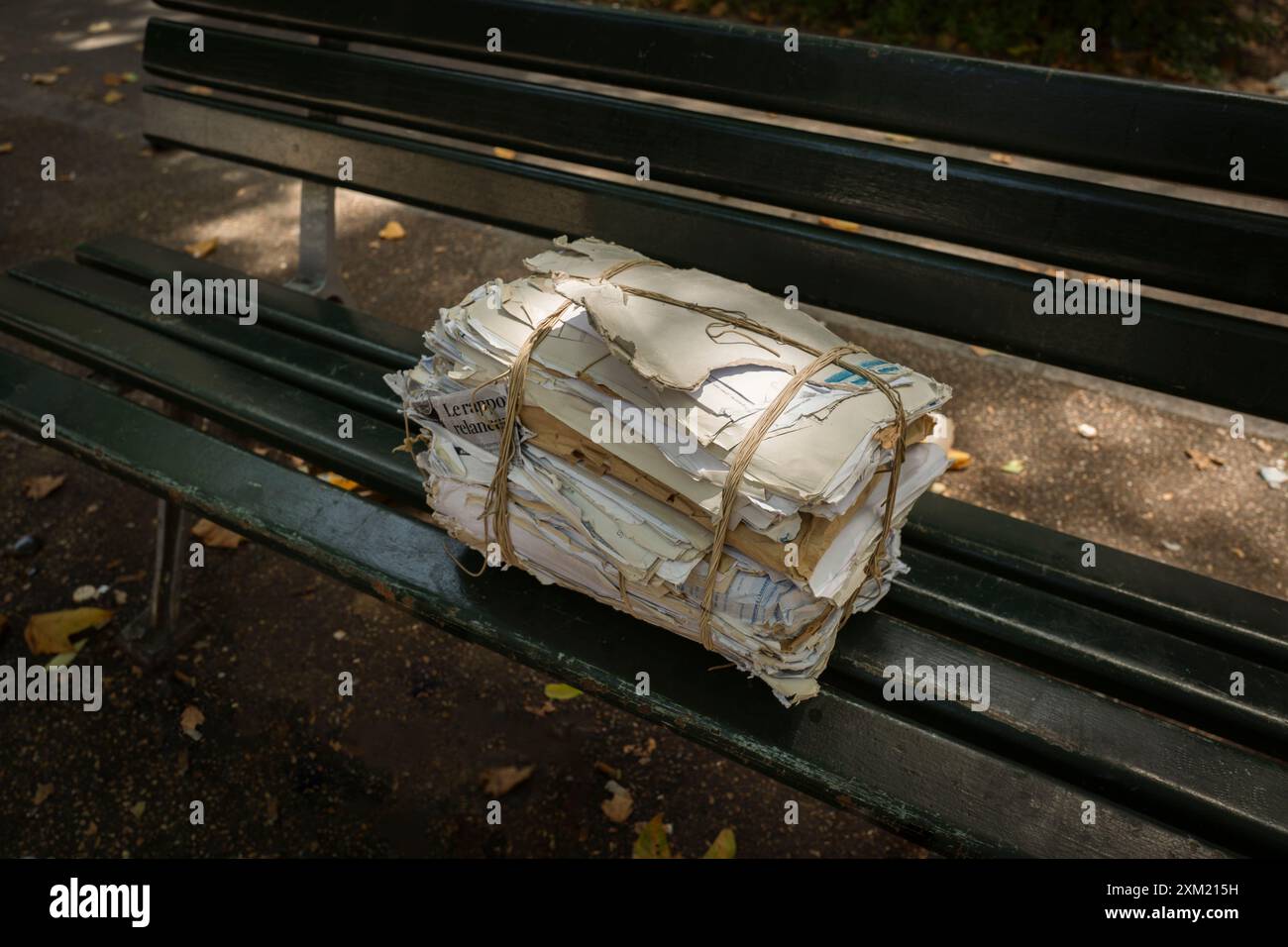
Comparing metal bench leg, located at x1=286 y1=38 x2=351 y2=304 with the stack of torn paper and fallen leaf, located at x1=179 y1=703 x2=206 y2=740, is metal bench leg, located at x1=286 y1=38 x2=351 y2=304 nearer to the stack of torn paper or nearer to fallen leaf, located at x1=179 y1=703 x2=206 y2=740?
fallen leaf, located at x1=179 y1=703 x2=206 y2=740

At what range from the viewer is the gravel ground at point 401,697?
218cm

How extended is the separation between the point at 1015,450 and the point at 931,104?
1542 millimetres

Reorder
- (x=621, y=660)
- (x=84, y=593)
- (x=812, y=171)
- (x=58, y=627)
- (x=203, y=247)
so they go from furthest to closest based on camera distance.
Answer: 1. (x=203, y=247)
2. (x=84, y=593)
3. (x=58, y=627)
4. (x=812, y=171)
5. (x=621, y=660)

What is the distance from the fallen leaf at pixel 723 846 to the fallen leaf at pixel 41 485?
217cm

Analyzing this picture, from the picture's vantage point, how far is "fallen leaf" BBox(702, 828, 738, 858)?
7.00 feet

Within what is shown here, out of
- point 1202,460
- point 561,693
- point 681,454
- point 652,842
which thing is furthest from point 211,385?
point 1202,460

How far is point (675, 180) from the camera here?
209cm

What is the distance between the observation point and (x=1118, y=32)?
16.9ft

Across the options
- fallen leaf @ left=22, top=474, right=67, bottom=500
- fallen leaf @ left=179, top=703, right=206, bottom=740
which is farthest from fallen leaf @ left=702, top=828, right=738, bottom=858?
fallen leaf @ left=22, top=474, right=67, bottom=500

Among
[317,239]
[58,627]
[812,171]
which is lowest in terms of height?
[58,627]

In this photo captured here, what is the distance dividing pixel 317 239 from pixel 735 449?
1786 millimetres

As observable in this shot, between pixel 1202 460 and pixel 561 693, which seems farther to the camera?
pixel 1202 460

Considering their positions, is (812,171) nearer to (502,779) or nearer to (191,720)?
(502,779)
